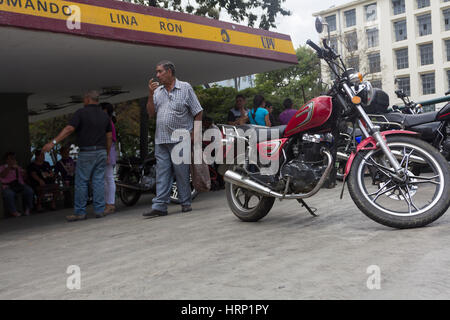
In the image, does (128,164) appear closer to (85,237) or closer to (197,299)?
(85,237)

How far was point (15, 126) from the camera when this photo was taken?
476 inches

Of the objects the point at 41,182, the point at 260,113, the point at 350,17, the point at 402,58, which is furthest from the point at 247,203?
Result: the point at 350,17

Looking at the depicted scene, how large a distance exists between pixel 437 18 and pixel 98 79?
5678 cm

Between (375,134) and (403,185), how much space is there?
48 centimetres

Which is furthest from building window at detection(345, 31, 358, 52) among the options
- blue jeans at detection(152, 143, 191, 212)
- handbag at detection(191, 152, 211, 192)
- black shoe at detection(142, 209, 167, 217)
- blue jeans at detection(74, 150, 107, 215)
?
black shoe at detection(142, 209, 167, 217)

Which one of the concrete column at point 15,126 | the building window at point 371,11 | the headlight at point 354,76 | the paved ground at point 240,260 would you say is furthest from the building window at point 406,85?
the headlight at point 354,76

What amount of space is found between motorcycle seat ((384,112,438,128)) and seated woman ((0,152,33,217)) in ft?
23.5

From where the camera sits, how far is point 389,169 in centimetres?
423

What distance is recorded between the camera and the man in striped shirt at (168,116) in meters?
6.52

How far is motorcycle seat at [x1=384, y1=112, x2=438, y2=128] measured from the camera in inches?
274

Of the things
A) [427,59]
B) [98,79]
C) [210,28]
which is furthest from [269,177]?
[427,59]

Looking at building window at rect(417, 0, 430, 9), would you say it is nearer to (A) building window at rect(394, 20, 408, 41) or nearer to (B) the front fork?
(A) building window at rect(394, 20, 408, 41)

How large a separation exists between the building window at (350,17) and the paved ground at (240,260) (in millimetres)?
67660

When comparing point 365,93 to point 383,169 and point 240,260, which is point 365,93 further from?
point 240,260
